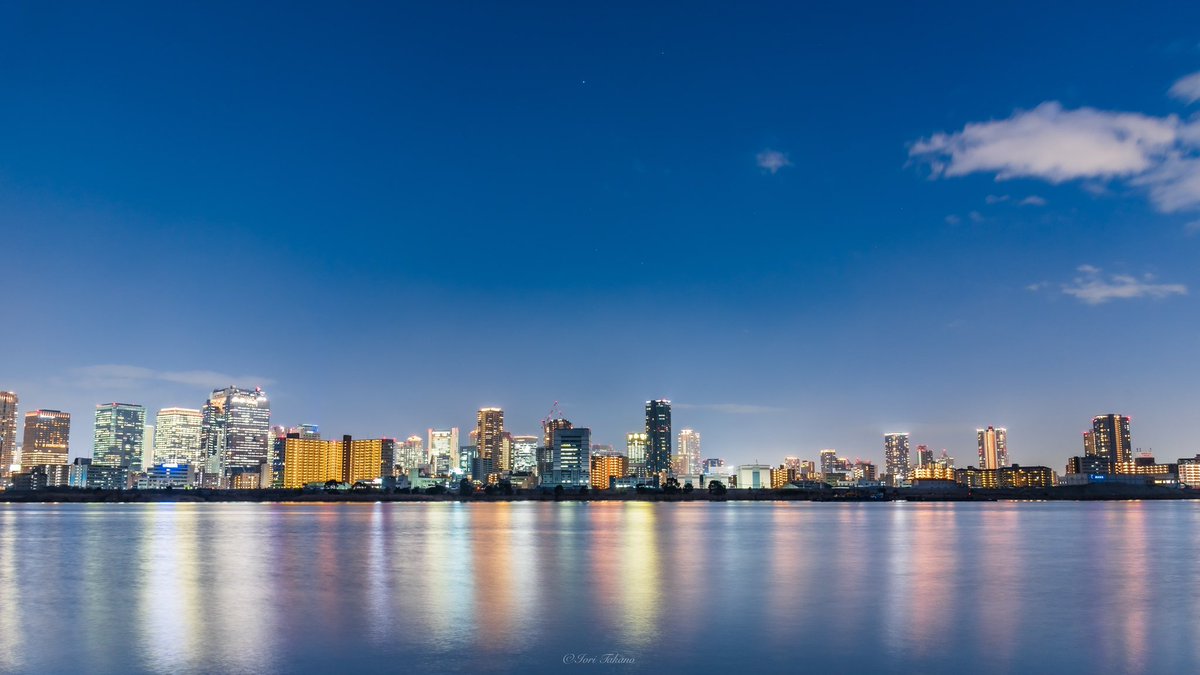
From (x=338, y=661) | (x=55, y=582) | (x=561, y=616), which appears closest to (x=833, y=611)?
(x=561, y=616)

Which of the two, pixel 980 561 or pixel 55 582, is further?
pixel 980 561

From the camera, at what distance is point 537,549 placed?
60031 mm

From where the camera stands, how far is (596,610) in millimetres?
30000

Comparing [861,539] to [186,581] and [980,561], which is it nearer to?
[980,561]

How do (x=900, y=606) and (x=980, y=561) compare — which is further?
(x=980, y=561)

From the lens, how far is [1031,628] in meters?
26.7

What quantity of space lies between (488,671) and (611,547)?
140ft

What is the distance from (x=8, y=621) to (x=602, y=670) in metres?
20.1

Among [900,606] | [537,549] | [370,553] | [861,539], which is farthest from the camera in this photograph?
[861,539]

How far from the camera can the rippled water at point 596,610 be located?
71.8 ft

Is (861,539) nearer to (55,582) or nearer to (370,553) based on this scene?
(370,553)

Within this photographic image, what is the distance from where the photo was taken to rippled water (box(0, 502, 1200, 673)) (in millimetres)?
21891

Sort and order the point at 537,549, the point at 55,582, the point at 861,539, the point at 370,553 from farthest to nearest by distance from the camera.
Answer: the point at 861,539 < the point at 537,549 < the point at 370,553 < the point at 55,582

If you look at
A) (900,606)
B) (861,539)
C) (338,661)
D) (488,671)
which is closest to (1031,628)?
(900,606)
